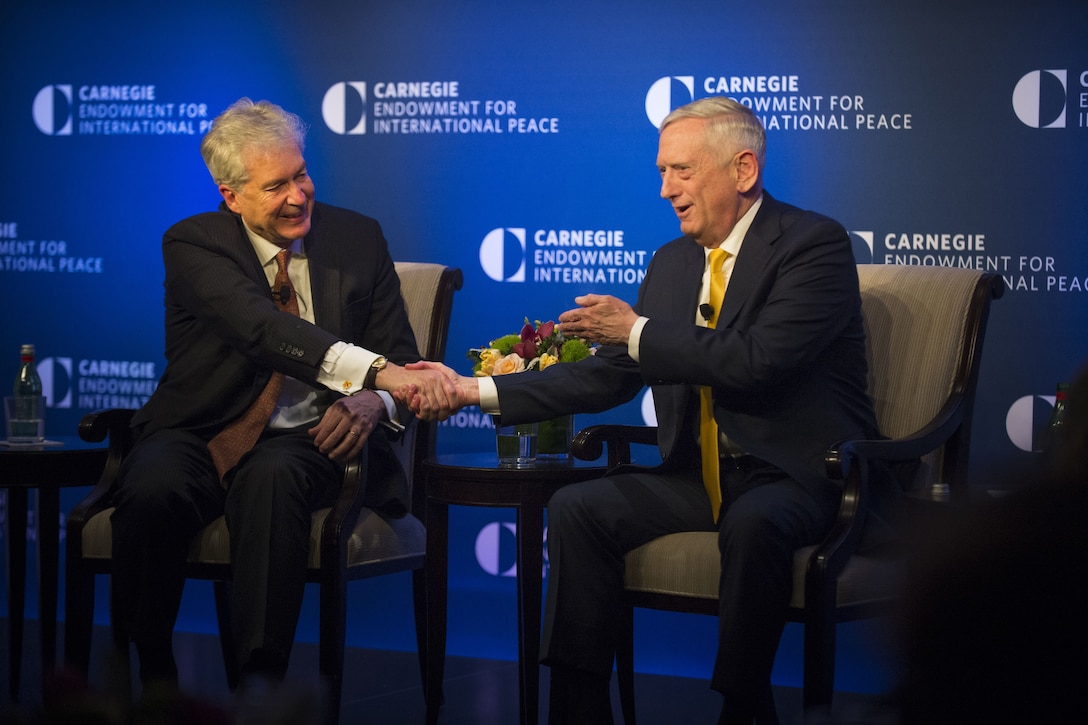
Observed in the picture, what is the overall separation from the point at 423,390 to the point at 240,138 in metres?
0.86

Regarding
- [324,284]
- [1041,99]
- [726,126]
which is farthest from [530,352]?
[1041,99]

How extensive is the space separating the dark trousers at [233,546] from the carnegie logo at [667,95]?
6.06 feet

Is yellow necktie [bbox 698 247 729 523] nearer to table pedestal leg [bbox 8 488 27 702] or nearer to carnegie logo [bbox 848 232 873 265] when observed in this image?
carnegie logo [bbox 848 232 873 265]

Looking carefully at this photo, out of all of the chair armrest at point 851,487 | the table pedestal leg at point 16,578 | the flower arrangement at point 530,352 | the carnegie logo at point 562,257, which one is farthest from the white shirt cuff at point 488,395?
the table pedestal leg at point 16,578

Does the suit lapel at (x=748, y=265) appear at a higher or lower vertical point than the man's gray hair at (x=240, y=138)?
lower

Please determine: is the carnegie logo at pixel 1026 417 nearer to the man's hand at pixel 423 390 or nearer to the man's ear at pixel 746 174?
the man's ear at pixel 746 174

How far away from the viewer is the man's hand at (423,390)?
346cm

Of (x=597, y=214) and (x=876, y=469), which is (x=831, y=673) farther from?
(x=597, y=214)

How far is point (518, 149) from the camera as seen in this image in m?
4.71

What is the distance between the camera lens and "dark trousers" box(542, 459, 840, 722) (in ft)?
9.45

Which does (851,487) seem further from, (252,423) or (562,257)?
(562,257)

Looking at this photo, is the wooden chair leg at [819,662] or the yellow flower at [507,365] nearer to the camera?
the wooden chair leg at [819,662]

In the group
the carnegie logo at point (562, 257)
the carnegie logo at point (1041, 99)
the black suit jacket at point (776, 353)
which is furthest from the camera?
the carnegie logo at point (562, 257)

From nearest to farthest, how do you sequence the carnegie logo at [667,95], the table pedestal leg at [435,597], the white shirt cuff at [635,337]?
the white shirt cuff at [635,337], the table pedestal leg at [435,597], the carnegie logo at [667,95]
